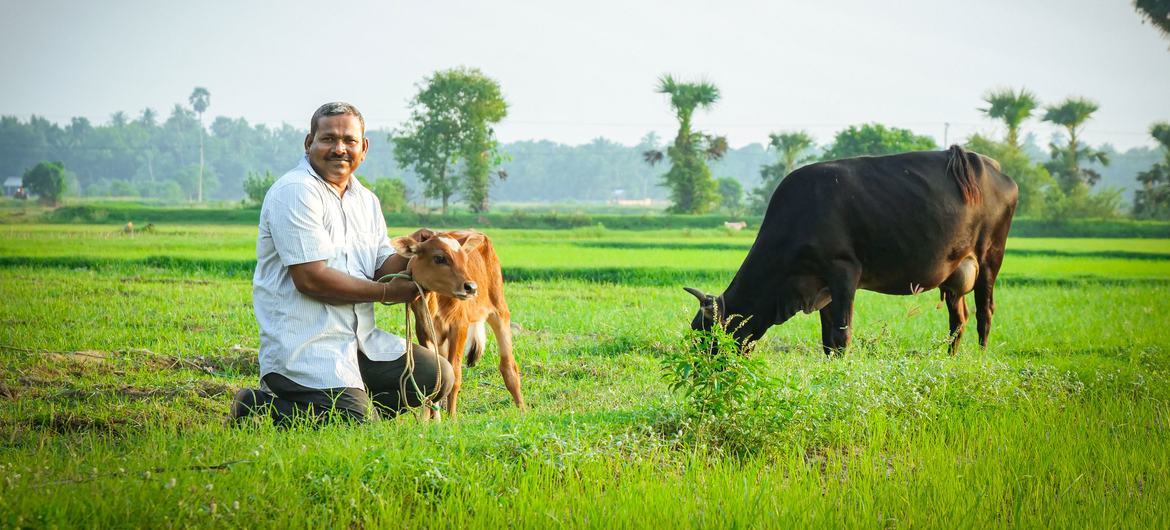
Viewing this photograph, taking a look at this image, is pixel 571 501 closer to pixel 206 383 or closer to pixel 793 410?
pixel 793 410

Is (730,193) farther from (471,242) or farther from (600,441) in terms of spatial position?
(600,441)

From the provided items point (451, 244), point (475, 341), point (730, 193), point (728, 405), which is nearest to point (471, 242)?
point (451, 244)

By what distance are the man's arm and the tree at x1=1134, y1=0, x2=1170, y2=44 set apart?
30081mm

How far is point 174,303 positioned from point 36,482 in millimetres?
7161

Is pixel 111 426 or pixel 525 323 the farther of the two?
pixel 525 323

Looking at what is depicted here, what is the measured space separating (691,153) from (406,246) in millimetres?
34830

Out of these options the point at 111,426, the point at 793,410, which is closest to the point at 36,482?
the point at 111,426

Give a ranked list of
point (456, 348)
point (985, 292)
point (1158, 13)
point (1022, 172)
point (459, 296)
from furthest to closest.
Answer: point (1022, 172)
point (1158, 13)
point (985, 292)
point (456, 348)
point (459, 296)

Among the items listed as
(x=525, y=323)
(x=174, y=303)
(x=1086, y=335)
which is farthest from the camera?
(x=174, y=303)

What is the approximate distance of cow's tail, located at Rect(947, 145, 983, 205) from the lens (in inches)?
300

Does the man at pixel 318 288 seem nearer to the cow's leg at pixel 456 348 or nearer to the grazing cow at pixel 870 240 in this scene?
the cow's leg at pixel 456 348

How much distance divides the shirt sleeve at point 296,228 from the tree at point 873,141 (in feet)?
118

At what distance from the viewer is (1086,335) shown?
8570mm

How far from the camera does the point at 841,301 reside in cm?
698
